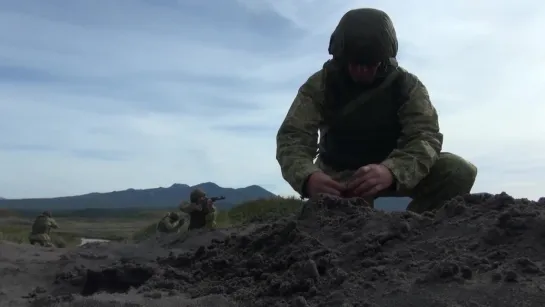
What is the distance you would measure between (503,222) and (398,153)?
0.85 meters

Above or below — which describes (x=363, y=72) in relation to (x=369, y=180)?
above

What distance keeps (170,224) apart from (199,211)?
372 millimetres

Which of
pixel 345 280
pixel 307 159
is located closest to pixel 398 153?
pixel 307 159

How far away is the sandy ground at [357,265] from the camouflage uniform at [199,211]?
405 cm

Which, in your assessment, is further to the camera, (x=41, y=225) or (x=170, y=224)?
(x=41, y=225)

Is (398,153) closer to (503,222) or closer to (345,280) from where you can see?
(503,222)

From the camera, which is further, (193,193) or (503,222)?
(193,193)

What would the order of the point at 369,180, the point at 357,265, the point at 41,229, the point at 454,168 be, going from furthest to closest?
the point at 41,229 < the point at 454,168 < the point at 369,180 < the point at 357,265

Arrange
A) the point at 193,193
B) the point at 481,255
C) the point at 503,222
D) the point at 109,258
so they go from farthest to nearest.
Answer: the point at 193,193 < the point at 109,258 < the point at 503,222 < the point at 481,255

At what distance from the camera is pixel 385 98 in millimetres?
2895

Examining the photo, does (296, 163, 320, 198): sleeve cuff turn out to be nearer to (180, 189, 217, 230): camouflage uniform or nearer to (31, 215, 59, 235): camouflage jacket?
(180, 189, 217, 230): camouflage uniform

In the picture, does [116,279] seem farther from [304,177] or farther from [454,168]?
[454,168]

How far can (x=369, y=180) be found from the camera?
2459 millimetres

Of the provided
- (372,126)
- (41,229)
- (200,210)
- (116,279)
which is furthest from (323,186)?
(41,229)
